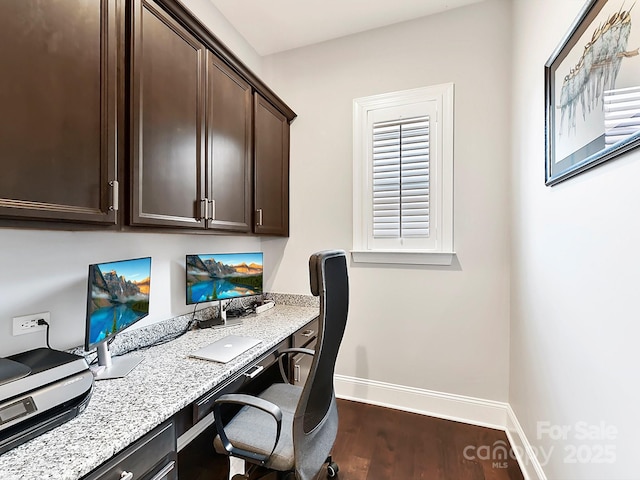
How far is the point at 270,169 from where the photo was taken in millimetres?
2352

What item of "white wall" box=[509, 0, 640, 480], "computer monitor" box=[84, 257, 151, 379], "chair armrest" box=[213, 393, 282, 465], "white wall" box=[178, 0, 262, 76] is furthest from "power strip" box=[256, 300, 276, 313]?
"white wall" box=[178, 0, 262, 76]

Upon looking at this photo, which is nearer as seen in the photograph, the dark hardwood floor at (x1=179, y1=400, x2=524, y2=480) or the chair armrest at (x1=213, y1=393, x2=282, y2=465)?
the chair armrest at (x1=213, y1=393, x2=282, y2=465)

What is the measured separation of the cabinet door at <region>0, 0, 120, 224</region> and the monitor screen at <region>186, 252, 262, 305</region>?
0.78 meters

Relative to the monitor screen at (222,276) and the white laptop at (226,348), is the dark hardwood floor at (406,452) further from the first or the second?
the monitor screen at (222,276)

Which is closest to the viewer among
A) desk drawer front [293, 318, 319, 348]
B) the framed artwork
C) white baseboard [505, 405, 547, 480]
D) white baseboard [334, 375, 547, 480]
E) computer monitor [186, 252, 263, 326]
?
the framed artwork

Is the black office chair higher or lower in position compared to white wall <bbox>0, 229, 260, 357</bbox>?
lower

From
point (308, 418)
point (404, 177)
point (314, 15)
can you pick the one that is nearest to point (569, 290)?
point (308, 418)

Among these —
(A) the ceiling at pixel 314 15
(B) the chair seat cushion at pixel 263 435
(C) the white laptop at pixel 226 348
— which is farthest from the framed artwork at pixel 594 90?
(C) the white laptop at pixel 226 348

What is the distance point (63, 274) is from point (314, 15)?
237 centimetres

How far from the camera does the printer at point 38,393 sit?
785 mm

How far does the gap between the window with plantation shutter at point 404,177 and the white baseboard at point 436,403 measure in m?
1.03

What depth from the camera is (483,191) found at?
2.18 metres

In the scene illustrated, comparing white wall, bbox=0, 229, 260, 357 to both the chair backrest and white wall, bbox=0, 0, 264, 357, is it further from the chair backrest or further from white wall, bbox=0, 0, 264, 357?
the chair backrest

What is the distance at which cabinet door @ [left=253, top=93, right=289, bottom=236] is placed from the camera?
2168 mm
